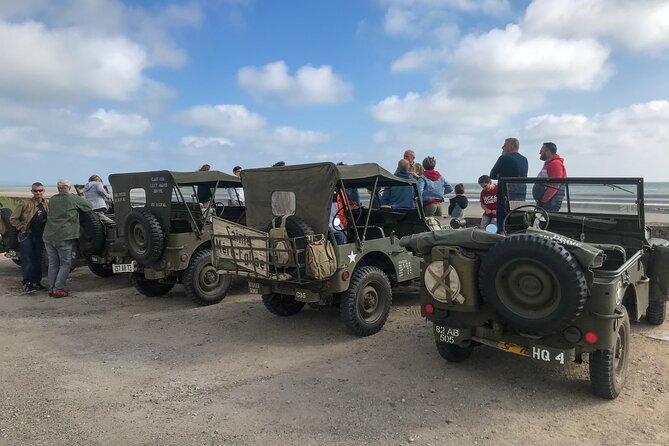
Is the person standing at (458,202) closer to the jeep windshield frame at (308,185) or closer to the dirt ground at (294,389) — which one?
the jeep windshield frame at (308,185)

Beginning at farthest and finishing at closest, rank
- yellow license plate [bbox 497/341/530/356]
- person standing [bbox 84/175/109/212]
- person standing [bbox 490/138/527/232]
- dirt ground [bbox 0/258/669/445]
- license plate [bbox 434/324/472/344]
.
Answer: person standing [bbox 84/175/109/212], person standing [bbox 490/138/527/232], license plate [bbox 434/324/472/344], yellow license plate [bbox 497/341/530/356], dirt ground [bbox 0/258/669/445]

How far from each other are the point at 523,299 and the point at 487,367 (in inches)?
43.8

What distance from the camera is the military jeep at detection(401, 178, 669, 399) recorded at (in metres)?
3.44

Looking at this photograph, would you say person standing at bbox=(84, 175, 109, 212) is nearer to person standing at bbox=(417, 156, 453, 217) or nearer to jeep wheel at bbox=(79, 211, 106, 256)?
jeep wheel at bbox=(79, 211, 106, 256)

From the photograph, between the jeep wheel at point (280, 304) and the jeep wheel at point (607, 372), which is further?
the jeep wheel at point (280, 304)

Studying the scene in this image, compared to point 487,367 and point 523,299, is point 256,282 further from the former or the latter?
point 523,299

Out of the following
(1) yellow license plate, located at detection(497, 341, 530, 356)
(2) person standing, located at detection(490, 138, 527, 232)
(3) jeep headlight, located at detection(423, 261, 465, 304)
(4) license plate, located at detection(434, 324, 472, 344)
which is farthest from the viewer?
(2) person standing, located at detection(490, 138, 527, 232)

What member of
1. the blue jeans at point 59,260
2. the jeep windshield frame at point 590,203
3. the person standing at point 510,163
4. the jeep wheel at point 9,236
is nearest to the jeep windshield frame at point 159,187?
the blue jeans at point 59,260

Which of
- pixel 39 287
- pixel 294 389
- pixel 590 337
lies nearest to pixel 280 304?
pixel 294 389

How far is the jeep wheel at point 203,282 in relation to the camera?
705cm

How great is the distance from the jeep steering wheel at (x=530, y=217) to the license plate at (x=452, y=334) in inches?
65.4

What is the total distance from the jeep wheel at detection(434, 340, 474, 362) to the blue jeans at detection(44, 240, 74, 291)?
617 cm

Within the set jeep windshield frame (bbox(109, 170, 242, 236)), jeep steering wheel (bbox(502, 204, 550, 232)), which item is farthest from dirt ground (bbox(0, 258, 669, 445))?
jeep windshield frame (bbox(109, 170, 242, 236))

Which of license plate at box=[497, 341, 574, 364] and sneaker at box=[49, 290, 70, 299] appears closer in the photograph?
license plate at box=[497, 341, 574, 364]
